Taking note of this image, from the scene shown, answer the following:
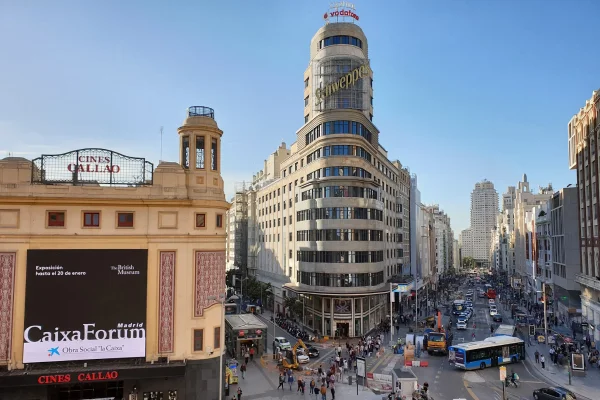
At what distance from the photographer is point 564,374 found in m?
45.2

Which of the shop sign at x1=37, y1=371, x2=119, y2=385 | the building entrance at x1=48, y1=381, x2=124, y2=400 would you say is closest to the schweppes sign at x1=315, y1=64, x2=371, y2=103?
the building entrance at x1=48, y1=381, x2=124, y2=400

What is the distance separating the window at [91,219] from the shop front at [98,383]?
9.86m

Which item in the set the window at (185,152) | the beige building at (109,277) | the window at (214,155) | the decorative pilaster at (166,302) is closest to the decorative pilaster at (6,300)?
the beige building at (109,277)

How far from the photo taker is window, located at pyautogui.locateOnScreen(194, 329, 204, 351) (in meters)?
34.5

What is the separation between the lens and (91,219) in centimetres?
3406

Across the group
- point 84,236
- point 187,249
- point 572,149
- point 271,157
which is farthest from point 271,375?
point 271,157

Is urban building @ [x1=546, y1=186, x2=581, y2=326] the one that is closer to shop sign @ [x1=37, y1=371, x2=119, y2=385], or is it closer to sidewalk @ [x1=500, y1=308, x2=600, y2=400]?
sidewalk @ [x1=500, y1=308, x2=600, y2=400]

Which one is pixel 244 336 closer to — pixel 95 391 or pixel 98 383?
pixel 98 383

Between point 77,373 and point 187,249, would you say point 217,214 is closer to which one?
point 187,249

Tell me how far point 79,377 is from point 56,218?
1112 cm

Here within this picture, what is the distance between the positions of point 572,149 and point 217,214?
59.8 meters

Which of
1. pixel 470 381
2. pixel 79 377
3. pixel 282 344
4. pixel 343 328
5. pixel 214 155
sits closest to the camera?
pixel 79 377

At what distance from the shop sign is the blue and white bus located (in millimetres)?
31727

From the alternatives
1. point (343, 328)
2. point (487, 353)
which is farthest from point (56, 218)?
point (343, 328)
